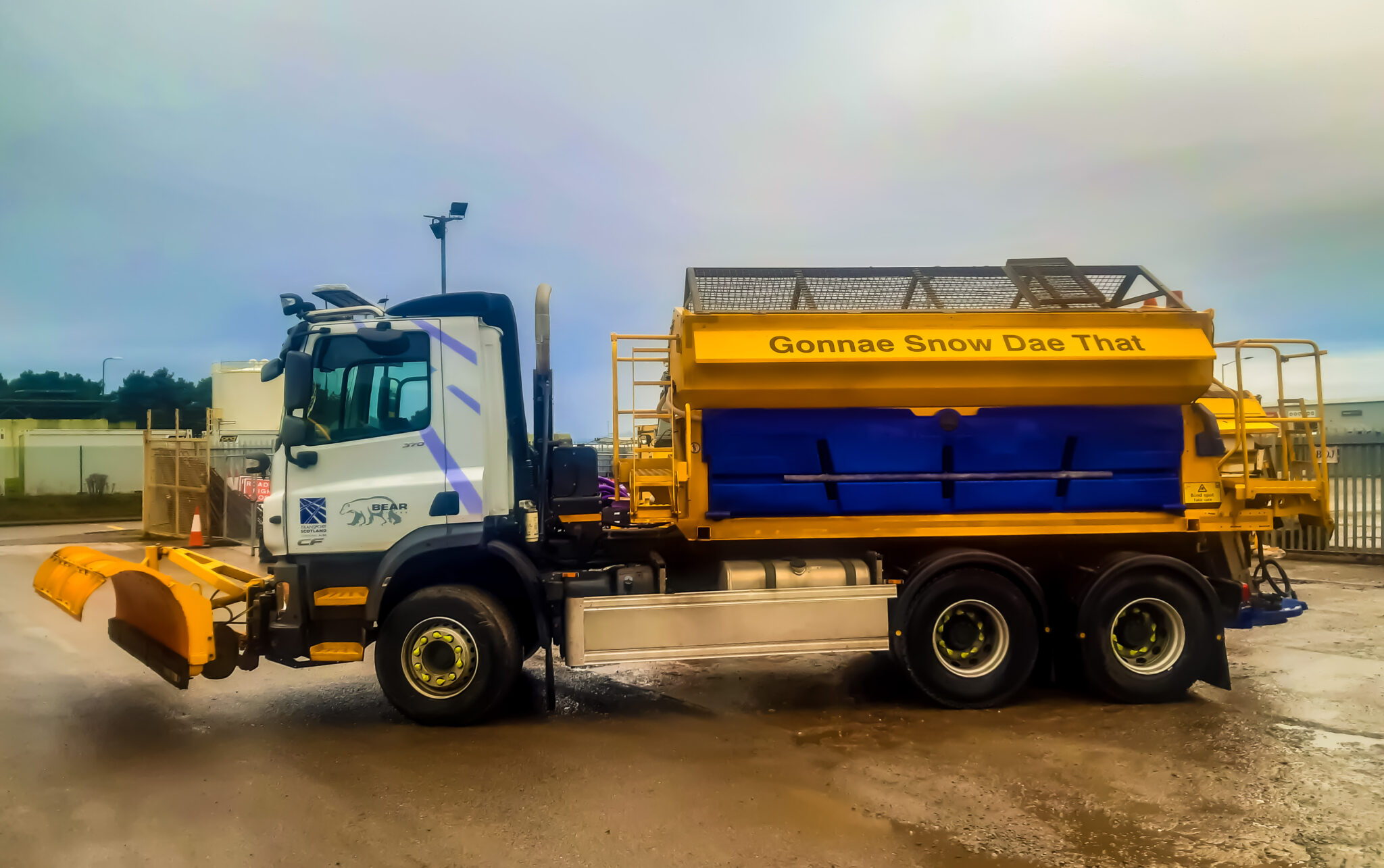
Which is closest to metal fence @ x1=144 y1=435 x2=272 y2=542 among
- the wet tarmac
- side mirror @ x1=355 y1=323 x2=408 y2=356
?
the wet tarmac

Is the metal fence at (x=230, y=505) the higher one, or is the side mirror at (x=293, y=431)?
the side mirror at (x=293, y=431)

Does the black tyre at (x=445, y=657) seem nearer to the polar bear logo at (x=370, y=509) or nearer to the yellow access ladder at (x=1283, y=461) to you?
the polar bear logo at (x=370, y=509)

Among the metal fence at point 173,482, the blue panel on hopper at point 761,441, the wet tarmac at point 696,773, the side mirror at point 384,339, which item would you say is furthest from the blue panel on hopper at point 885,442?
the metal fence at point 173,482

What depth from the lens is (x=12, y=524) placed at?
24.2 metres

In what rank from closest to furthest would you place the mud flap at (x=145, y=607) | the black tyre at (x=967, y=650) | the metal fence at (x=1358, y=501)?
the mud flap at (x=145, y=607)
the black tyre at (x=967, y=650)
the metal fence at (x=1358, y=501)

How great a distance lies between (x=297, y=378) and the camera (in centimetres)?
574

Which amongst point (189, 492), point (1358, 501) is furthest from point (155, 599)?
point (1358, 501)

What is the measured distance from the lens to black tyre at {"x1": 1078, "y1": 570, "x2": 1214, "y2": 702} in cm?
640

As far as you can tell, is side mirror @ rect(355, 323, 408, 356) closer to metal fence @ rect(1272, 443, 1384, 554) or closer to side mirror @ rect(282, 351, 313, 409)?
side mirror @ rect(282, 351, 313, 409)

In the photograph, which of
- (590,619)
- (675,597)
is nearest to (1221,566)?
(675,597)

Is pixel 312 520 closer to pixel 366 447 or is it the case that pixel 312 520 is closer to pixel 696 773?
pixel 366 447

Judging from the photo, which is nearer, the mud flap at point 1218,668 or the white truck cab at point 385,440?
the white truck cab at point 385,440

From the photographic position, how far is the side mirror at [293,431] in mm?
5863

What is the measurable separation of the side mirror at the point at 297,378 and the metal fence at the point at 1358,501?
14037 mm
